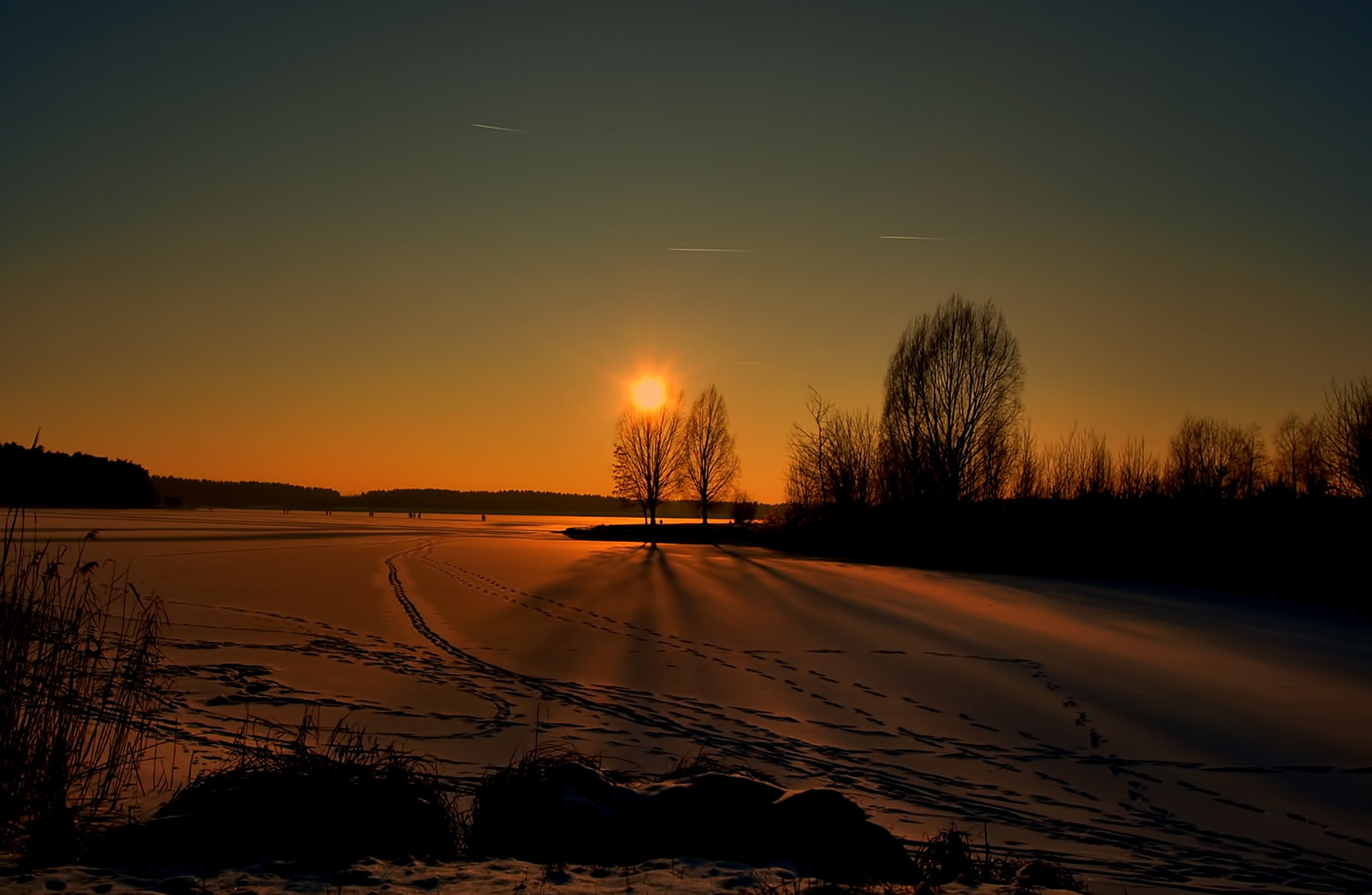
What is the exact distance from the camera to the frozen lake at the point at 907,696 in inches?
203

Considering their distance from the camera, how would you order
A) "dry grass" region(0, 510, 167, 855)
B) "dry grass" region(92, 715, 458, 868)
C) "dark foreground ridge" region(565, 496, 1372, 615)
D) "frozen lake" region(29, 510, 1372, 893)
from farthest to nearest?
1. "dark foreground ridge" region(565, 496, 1372, 615)
2. "frozen lake" region(29, 510, 1372, 893)
3. "dry grass" region(0, 510, 167, 855)
4. "dry grass" region(92, 715, 458, 868)

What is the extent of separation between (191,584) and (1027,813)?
53.0 feet

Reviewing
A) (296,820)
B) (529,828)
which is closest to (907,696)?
(529,828)

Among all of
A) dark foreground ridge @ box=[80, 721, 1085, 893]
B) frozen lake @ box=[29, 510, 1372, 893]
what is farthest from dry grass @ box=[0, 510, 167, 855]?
frozen lake @ box=[29, 510, 1372, 893]

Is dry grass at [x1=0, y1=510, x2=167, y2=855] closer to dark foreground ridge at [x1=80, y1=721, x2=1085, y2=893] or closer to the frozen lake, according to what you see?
dark foreground ridge at [x1=80, y1=721, x2=1085, y2=893]

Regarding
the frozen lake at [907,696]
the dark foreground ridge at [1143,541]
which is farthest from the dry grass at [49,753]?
the dark foreground ridge at [1143,541]

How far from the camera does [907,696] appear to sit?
8375mm

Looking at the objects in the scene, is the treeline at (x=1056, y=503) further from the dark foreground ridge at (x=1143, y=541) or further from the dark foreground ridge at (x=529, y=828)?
the dark foreground ridge at (x=529, y=828)

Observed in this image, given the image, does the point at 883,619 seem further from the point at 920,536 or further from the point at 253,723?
the point at 920,536

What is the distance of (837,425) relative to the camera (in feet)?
145

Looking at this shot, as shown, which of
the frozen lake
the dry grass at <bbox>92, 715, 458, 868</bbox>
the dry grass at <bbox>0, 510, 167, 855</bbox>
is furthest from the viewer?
the frozen lake

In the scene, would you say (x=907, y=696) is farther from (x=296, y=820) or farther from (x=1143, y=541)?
(x=1143, y=541)

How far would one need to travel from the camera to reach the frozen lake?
5.15 metres

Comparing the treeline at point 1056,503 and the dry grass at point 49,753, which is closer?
the dry grass at point 49,753
